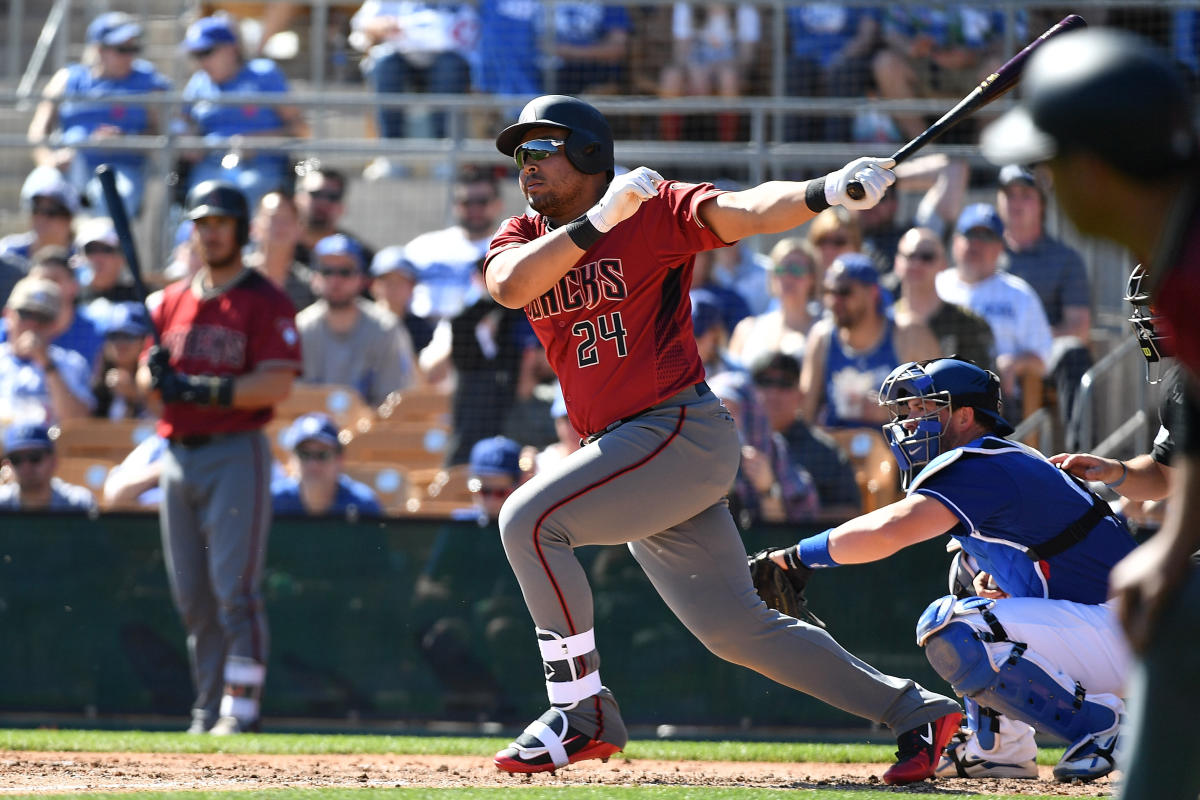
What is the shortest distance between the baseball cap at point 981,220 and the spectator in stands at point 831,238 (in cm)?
72

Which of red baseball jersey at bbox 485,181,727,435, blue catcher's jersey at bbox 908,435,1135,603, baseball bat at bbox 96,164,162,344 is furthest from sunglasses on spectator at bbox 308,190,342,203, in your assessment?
blue catcher's jersey at bbox 908,435,1135,603

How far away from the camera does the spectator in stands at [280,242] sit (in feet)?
33.2

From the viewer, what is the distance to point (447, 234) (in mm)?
10227

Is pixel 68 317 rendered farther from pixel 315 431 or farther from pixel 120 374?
pixel 315 431

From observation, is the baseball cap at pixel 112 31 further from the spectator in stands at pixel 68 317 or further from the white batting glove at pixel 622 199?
the white batting glove at pixel 622 199

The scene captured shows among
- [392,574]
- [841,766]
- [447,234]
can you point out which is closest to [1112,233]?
[841,766]

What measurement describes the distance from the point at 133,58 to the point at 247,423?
552 centimetres

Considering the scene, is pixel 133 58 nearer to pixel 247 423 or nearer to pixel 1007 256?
pixel 247 423

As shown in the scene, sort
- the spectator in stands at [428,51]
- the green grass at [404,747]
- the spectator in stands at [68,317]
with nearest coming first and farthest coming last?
the green grass at [404,747]
the spectator in stands at [68,317]
the spectator in stands at [428,51]

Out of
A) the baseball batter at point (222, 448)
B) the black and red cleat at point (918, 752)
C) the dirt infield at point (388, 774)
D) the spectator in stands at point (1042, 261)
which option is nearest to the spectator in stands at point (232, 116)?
the baseball batter at point (222, 448)

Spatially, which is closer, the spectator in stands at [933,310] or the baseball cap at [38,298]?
the spectator in stands at [933,310]

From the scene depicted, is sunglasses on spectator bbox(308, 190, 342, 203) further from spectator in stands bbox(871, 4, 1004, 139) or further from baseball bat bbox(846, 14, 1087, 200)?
baseball bat bbox(846, 14, 1087, 200)

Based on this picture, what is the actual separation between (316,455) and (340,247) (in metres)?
1.79

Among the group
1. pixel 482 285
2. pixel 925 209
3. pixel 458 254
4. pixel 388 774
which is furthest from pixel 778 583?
pixel 925 209
